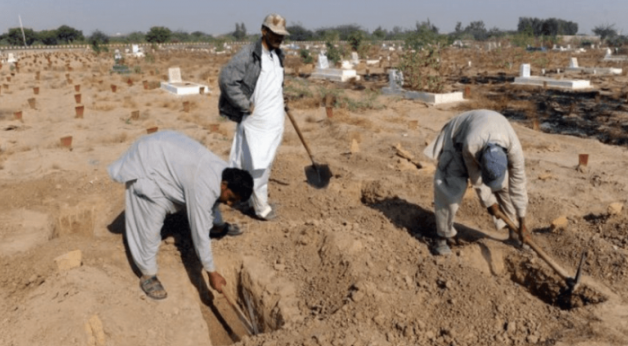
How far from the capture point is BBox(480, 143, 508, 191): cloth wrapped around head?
3236mm

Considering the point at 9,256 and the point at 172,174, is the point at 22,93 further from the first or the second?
the point at 172,174

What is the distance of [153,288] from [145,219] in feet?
1.64

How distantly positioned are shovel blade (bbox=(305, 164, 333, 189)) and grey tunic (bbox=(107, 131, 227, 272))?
95.7 inches

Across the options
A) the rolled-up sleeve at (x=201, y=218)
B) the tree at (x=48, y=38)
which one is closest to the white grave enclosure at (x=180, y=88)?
the rolled-up sleeve at (x=201, y=218)

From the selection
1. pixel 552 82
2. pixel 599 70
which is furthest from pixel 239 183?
pixel 599 70

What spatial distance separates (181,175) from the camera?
323 cm

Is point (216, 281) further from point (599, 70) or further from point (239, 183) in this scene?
point (599, 70)

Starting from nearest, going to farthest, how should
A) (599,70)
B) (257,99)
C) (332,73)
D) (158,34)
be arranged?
(257,99)
(332,73)
(599,70)
(158,34)

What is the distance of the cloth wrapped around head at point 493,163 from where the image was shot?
10.6 ft

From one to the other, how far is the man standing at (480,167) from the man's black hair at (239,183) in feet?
4.95

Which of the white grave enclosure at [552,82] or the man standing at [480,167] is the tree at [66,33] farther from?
the man standing at [480,167]

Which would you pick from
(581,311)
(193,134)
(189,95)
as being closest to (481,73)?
(189,95)

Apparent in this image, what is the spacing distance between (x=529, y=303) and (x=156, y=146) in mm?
2617

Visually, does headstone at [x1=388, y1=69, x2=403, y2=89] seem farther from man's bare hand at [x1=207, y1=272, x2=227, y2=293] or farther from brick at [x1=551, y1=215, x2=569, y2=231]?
man's bare hand at [x1=207, y1=272, x2=227, y2=293]
